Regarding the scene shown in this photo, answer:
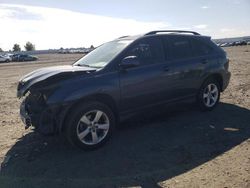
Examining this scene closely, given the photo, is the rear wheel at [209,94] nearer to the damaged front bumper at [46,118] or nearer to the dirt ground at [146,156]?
the dirt ground at [146,156]

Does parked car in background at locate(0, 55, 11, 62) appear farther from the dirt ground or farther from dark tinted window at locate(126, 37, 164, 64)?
dark tinted window at locate(126, 37, 164, 64)

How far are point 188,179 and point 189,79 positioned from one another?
3.21 m

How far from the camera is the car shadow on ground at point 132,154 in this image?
15.5 feet

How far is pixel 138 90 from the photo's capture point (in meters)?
6.30

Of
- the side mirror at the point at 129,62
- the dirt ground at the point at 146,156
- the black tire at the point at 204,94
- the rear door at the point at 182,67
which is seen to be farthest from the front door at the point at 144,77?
the black tire at the point at 204,94

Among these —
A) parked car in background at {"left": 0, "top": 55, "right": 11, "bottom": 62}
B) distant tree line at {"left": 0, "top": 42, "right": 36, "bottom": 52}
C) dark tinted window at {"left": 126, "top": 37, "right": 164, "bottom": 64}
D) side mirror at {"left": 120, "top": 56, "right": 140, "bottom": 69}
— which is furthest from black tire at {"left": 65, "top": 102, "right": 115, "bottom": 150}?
distant tree line at {"left": 0, "top": 42, "right": 36, "bottom": 52}

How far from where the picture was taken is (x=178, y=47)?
24.1 feet

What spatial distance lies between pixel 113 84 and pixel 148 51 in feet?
3.94

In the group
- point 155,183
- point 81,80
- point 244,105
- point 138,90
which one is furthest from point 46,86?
point 244,105

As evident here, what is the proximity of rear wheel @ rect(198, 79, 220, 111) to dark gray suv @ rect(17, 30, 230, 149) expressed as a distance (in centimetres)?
2

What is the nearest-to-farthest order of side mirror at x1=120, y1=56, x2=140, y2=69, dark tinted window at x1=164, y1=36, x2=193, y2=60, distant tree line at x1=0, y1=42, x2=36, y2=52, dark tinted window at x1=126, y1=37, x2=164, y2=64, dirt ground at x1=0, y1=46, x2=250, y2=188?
dirt ground at x1=0, y1=46, x2=250, y2=188, side mirror at x1=120, y1=56, x2=140, y2=69, dark tinted window at x1=126, y1=37, x2=164, y2=64, dark tinted window at x1=164, y1=36, x2=193, y2=60, distant tree line at x1=0, y1=42, x2=36, y2=52

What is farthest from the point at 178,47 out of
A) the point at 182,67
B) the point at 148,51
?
the point at 148,51

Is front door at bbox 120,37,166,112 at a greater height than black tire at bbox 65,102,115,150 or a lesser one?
greater

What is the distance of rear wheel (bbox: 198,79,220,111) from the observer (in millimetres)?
7816
